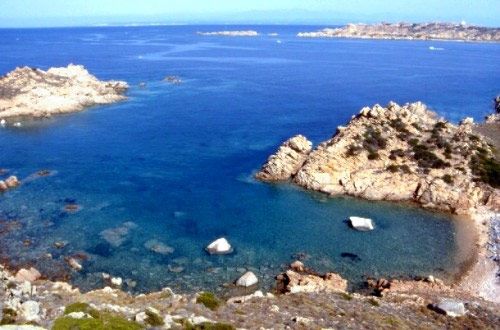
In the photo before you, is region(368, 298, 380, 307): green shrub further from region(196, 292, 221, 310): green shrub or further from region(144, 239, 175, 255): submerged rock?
region(144, 239, 175, 255): submerged rock

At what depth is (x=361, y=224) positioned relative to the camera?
57094 mm

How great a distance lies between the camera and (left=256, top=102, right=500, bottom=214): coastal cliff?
64.8m

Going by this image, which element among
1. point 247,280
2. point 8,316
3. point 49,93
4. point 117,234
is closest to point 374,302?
point 247,280

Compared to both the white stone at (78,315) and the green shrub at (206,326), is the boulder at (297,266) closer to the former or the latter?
the green shrub at (206,326)

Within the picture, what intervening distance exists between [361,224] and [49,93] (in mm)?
86592

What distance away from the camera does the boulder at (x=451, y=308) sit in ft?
127

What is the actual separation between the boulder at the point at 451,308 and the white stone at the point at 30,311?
97.8ft

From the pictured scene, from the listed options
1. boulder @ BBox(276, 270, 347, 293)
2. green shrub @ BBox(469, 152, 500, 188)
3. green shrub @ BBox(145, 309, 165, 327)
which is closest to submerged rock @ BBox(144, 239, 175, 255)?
boulder @ BBox(276, 270, 347, 293)

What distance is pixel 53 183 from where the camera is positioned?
224 ft

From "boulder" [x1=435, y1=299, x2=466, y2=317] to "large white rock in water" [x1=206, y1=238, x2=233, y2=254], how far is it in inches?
833

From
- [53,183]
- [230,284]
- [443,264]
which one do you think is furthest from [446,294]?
[53,183]

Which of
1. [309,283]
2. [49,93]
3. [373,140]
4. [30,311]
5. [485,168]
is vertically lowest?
[309,283]

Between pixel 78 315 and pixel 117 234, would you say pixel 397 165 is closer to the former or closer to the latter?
pixel 117 234

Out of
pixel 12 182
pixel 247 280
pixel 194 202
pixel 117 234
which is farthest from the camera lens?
pixel 12 182
